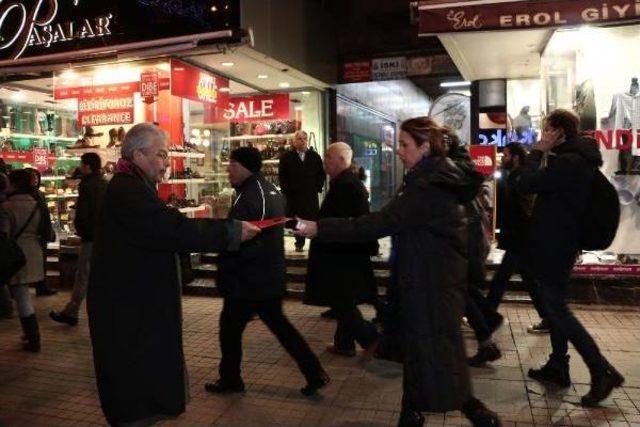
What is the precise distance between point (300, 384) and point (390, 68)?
26.3 feet

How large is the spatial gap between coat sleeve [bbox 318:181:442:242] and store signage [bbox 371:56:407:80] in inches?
341

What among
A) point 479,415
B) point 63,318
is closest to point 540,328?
point 479,415

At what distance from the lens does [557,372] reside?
4.78 m

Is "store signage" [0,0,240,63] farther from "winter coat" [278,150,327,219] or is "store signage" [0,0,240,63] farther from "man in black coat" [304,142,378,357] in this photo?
"man in black coat" [304,142,378,357]

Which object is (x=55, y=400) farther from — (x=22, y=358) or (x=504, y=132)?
(x=504, y=132)

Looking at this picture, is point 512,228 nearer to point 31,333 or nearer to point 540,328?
point 540,328

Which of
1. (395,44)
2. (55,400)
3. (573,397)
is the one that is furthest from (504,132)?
(55,400)

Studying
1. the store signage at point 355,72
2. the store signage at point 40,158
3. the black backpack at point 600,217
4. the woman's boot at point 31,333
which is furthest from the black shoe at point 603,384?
the store signage at point 40,158

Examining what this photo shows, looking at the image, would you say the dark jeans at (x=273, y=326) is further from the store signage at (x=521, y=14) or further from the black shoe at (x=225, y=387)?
the store signage at (x=521, y=14)

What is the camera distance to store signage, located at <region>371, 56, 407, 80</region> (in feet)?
38.1

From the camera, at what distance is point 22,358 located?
586 cm

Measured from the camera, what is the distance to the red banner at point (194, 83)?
9148 millimetres

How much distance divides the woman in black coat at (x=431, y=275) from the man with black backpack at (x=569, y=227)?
1.24 m

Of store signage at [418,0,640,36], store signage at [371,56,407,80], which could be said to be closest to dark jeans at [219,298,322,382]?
store signage at [418,0,640,36]
